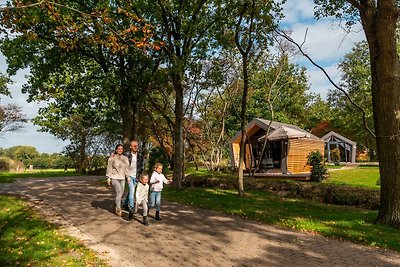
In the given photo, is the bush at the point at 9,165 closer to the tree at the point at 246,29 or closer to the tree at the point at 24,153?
the tree at the point at 246,29

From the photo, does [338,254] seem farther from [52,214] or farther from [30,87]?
[30,87]

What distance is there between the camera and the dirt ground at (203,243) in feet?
21.5

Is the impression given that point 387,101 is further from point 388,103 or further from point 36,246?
point 36,246

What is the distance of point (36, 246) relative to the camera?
721 centimetres

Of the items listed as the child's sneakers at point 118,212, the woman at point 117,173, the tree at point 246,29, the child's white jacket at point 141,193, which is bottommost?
the child's sneakers at point 118,212

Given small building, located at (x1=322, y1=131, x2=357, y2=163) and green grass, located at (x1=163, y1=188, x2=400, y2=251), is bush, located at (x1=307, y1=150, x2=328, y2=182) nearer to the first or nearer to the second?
green grass, located at (x1=163, y1=188, x2=400, y2=251)

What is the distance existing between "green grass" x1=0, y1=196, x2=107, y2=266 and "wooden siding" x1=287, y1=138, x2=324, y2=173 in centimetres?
2153

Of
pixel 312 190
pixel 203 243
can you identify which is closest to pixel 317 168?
pixel 312 190

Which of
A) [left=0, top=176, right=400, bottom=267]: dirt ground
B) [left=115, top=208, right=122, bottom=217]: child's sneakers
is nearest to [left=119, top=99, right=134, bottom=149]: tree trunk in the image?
[left=0, top=176, right=400, bottom=267]: dirt ground

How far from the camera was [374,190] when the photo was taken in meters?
13.9

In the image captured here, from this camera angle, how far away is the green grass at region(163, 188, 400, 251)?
8836 millimetres

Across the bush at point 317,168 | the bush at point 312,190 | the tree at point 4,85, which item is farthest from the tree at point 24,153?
the bush at point 317,168

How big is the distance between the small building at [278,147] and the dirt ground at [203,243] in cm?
1641

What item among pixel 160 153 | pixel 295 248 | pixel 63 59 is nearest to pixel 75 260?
pixel 295 248
